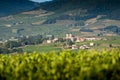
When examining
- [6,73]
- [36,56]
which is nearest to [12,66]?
[6,73]

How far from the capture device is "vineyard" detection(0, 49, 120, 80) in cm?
1574

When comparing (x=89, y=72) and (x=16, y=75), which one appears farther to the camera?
(x=16, y=75)

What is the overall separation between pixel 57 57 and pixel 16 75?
2713 millimetres

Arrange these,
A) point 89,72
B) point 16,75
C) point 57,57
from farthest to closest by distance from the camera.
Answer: point 57,57
point 16,75
point 89,72

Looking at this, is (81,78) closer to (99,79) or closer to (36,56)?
(99,79)

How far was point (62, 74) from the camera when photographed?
16188 mm

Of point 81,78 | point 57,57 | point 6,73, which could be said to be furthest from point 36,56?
point 81,78

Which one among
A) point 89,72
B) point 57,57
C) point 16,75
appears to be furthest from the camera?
point 57,57

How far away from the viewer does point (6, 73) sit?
16906mm

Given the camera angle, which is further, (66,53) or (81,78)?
(66,53)

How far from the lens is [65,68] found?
16.3 metres

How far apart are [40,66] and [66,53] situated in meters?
2.42

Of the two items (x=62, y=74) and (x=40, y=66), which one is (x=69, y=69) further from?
(x=40, y=66)

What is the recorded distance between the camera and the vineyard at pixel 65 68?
15742 mm
